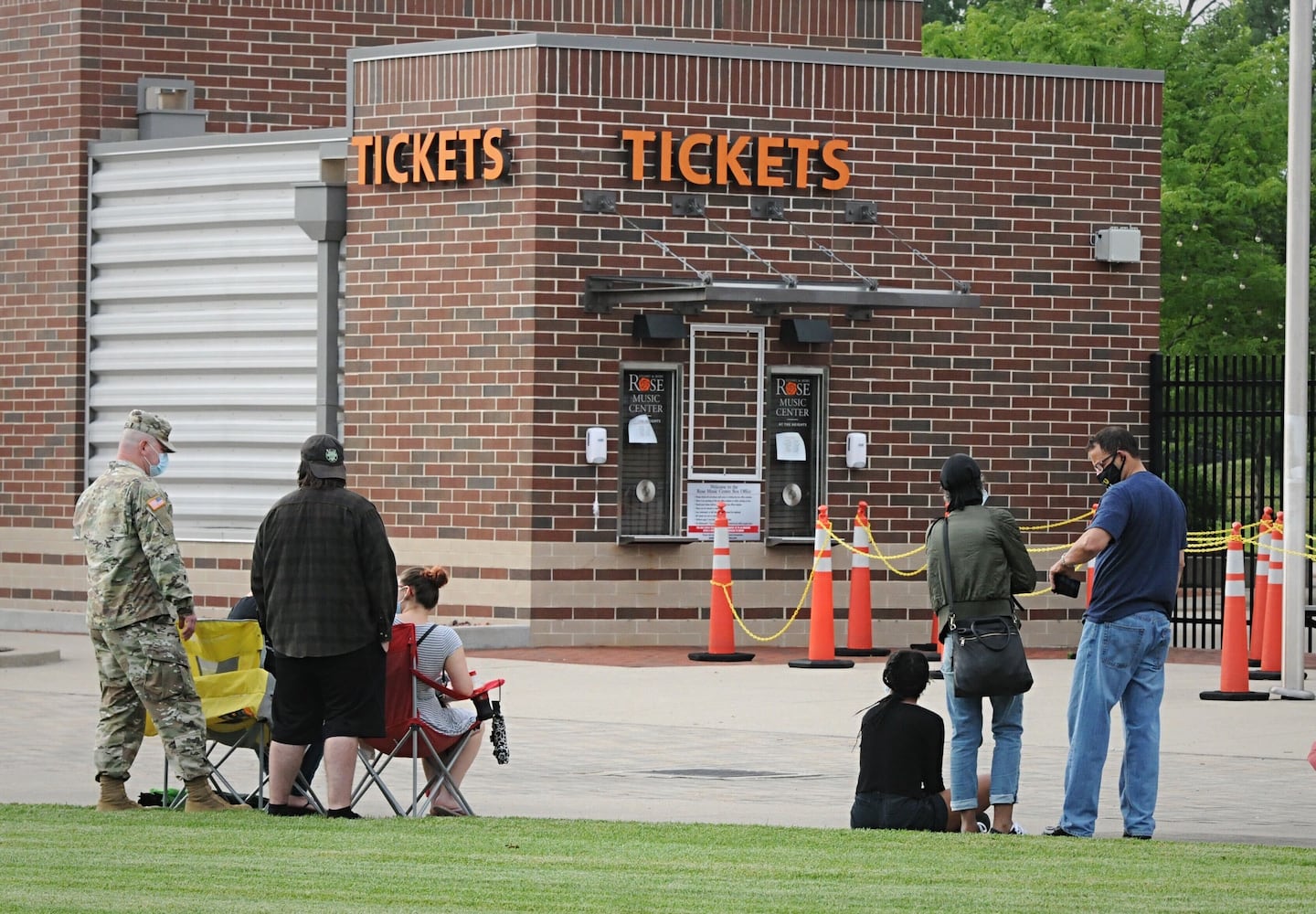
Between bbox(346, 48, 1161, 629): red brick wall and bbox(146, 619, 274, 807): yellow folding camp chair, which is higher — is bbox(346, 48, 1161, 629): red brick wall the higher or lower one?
the higher one

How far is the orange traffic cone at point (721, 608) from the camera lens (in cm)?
1906

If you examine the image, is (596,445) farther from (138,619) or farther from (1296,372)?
(138,619)

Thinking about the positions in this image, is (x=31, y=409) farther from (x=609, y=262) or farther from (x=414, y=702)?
(x=414, y=702)

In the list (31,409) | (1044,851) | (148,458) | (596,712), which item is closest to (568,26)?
(31,409)

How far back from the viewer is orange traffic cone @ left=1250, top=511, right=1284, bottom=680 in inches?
694

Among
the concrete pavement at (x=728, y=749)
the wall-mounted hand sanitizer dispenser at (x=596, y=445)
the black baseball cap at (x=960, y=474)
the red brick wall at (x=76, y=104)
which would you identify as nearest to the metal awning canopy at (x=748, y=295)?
the wall-mounted hand sanitizer dispenser at (x=596, y=445)

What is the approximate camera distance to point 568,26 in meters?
25.2

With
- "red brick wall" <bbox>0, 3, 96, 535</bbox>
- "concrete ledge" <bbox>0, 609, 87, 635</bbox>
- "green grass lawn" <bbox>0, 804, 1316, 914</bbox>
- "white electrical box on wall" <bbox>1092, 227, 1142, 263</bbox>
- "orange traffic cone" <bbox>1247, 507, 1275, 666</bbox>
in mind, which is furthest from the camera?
"red brick wall" <bbox>0, 3, 96, 535</bbox>

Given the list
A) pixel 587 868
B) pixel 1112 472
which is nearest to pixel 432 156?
pixel 1112 472

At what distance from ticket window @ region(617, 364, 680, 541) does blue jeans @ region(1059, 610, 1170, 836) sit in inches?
398

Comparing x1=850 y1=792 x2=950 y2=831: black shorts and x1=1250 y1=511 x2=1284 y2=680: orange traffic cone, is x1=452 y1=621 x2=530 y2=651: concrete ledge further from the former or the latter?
x1=850 y1=792 x2=950 y2=831: black shorts

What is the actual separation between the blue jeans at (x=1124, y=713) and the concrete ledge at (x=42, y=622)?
44.5 feet

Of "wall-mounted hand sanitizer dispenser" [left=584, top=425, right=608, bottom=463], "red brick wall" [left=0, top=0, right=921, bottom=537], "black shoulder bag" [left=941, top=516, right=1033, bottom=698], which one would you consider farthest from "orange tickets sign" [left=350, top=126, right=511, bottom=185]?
"black shoulder bag" [left=941, top=516, right=1033, bottom=698]

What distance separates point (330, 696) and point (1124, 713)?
11.7 feet
